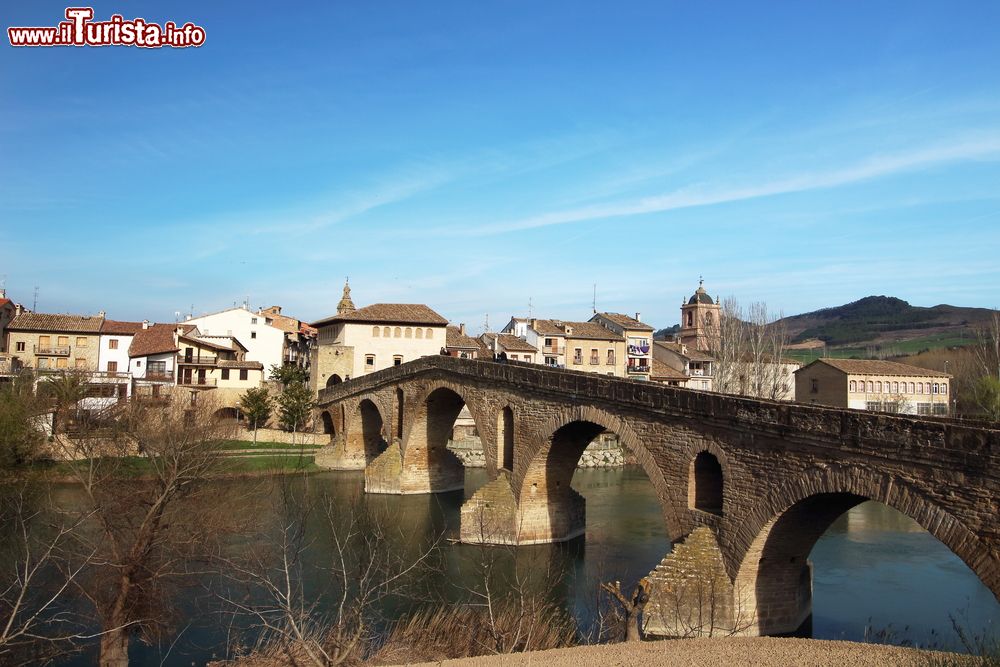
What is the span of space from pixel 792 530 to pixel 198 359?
4531cm

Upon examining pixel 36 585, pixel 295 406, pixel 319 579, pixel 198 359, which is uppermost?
pixel 198 359


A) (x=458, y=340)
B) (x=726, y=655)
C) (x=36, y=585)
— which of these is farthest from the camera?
(x=458, y=340)

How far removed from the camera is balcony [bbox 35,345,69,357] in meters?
50.8

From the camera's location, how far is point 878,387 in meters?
60.2

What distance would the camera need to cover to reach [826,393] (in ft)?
200

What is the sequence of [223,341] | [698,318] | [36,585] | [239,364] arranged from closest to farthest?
[36,585] < [239,364] < [223,341] < [698,318]

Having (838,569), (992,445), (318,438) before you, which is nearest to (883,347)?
(318,438)

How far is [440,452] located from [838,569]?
65.9 ft

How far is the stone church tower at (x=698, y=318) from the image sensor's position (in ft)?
246

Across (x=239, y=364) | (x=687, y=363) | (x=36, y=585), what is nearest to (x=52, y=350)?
(x=239, y=364)

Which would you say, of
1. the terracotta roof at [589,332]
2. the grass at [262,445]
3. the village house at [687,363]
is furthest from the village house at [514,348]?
the grass at [262,445]

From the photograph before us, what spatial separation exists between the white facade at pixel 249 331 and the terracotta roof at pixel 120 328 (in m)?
5.44

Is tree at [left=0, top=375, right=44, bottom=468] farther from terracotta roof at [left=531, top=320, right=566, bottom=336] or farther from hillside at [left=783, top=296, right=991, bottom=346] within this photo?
hillside at [left=783, top=296, right=991, bottom=346]

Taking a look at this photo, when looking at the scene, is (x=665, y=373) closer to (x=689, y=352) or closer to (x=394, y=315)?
(x=689, y=352)
